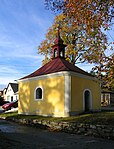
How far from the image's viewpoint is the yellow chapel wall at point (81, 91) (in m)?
21.1

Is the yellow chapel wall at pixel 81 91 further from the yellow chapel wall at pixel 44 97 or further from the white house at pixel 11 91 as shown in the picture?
the white house at pixel 11 91

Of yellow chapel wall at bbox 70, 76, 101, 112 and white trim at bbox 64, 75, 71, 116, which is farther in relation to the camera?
yellow chapel wall at bbox 70, 76, 101, 112

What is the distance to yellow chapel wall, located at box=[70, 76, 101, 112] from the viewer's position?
21062 millimetres

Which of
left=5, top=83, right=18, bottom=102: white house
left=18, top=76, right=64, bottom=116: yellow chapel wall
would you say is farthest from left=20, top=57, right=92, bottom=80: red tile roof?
left=5, top=83, right=18, bottom=102: white house

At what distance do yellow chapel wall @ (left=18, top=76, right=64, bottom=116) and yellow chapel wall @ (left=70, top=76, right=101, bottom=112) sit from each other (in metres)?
1.05

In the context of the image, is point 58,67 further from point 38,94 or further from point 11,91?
point 11,91

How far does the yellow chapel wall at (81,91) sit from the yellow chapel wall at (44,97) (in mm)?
1052

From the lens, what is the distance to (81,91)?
872 inches

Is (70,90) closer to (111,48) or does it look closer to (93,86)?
(93,86)

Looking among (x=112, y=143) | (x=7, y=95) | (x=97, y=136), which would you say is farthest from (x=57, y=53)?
(x=7, y=95)

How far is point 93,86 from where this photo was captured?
24.2m

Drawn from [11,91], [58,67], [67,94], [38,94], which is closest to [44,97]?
[38,94]

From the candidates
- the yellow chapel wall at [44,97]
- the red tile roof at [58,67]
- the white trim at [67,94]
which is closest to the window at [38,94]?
the yellow chapel wall at [44,97]

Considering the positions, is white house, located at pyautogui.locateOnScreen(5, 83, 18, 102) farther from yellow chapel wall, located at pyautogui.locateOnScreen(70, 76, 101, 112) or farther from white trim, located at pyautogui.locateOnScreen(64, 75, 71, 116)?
white trim, located at pyautogui.locateOnScreen(64, 75, 71, 116)
